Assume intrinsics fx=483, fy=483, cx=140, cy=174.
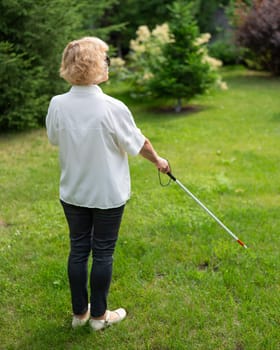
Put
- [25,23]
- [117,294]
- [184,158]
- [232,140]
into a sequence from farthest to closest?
[25,23]
[232,140]
[184,158]
[117,294]

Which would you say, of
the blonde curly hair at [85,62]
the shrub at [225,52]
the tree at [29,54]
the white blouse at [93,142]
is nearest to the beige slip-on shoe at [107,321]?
the white blouse at [93,142]

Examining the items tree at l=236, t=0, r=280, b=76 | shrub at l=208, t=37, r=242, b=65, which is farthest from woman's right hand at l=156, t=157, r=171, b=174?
shrub at l=208, t=37, r=242, b=65

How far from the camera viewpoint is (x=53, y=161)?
620 cm

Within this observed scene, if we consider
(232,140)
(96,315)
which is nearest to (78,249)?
(96,315)

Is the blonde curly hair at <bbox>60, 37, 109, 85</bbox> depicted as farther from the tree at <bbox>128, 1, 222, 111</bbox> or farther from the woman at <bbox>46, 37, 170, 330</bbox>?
the tree at <bbox>128, 1, 222, 111</bbox>

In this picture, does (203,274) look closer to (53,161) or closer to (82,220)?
(82,220)

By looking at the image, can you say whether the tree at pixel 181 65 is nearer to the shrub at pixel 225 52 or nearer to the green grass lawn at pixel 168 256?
the green grass lawn at pixel 168 256

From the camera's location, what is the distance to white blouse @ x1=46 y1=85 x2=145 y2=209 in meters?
2.39

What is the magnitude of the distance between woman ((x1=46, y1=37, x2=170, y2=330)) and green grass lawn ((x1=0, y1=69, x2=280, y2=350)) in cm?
39

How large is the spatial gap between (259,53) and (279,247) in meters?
9.62

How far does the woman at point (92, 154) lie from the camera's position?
2383 mm

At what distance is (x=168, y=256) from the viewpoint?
3658 millimetres

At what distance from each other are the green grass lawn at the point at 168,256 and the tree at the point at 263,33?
5965 mm

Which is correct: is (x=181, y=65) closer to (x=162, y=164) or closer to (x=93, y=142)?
(x=162, y=164)
